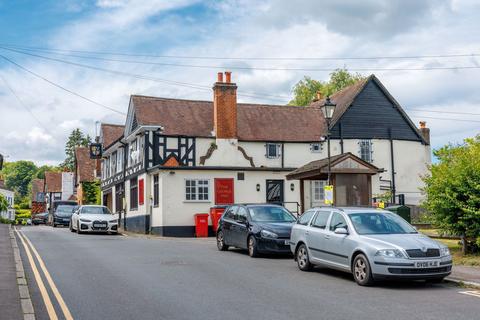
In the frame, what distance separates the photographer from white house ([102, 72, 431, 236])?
2886 centimetres

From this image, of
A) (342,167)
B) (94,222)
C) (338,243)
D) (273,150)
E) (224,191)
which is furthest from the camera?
(273,150)

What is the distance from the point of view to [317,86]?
5956 centimetres

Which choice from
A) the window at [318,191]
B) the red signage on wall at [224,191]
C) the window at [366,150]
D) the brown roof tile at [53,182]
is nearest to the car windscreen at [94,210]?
the red signage on wall at [224,191]

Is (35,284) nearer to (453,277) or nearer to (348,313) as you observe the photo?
(348,313)

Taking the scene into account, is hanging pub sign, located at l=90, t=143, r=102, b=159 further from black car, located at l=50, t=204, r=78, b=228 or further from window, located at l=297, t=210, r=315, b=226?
window, located at l=297, t=210, r=315, b=226

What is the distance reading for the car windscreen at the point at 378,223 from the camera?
12.0 meters

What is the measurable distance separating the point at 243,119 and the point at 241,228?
17.8 metres

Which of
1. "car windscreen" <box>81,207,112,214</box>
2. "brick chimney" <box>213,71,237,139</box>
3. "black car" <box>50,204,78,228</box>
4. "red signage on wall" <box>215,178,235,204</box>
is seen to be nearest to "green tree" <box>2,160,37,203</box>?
"black car" <box>50,204,78,228</box>

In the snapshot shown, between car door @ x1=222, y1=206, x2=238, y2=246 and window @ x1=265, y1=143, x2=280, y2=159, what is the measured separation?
15.0 meters

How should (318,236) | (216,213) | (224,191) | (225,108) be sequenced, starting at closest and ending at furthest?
(318,236)
(216,213)
(224,191)
(225,108)

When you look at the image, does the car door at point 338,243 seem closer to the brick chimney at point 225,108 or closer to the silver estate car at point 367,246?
the silver estate car at point 367,246

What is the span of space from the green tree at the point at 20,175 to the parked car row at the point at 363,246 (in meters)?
161

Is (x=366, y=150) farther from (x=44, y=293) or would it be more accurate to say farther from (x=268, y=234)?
(x=44, y=293)

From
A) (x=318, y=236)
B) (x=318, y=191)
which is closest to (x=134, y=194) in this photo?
(x=318, y=191)
